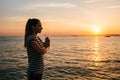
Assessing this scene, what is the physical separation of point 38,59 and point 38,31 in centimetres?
69

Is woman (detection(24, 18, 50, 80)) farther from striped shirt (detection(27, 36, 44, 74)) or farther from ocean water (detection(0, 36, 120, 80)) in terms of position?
ocean water (detection(0, 36, 120, 80))

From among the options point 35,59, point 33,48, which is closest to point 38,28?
point 33,48

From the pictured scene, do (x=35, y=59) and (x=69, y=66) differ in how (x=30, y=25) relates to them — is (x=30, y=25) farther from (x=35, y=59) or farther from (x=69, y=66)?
(x=69, y=66)

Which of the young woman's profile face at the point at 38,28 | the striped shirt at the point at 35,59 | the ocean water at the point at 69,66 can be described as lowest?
the ocean water at the point at 69,66

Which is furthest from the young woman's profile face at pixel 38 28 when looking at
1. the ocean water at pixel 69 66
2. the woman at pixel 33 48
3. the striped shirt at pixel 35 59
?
the ocean water at pixel 69 66

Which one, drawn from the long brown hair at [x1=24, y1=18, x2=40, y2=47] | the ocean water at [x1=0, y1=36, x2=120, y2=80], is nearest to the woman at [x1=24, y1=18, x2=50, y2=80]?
the long brown hair at [x1=24, y1=18, x2=40, y2=47]

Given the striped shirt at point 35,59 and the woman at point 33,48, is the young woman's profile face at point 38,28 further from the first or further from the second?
the striped shirt at point 35,59

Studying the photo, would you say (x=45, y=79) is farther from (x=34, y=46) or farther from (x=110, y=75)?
(x=34, y=46)

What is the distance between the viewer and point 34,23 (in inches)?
201

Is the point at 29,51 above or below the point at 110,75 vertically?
above

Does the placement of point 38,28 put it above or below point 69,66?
above

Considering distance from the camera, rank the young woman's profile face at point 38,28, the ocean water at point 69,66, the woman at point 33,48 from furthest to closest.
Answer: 1. the ocean water at point 69,66
2. the young woman's profile face at point 38,28
3. the woman at point 33,48

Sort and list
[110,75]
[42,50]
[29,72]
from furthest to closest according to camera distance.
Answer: [110,75] → [29,72] → [42,50]

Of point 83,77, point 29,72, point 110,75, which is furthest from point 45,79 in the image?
point 29,72
